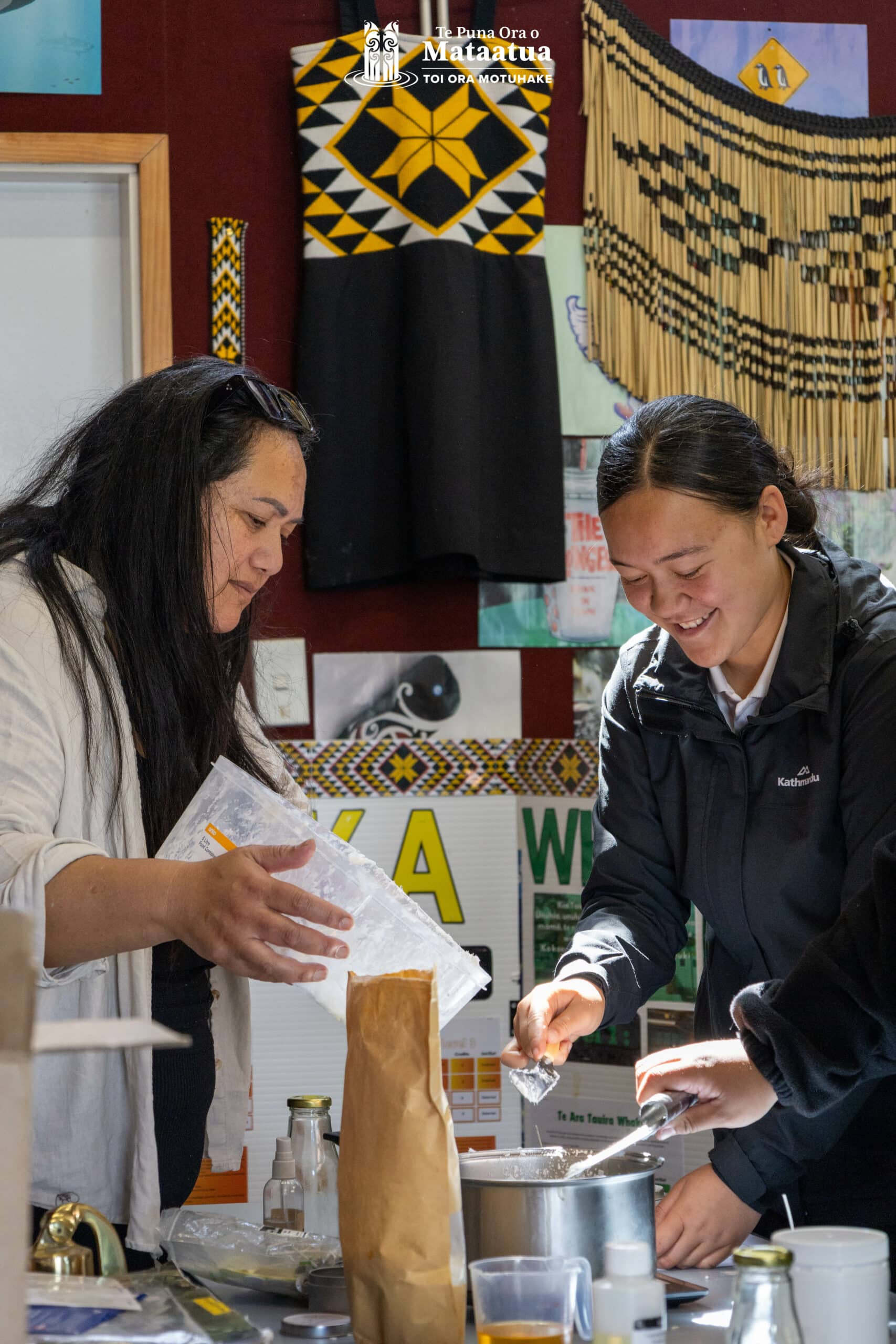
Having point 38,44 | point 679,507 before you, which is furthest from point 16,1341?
point 38,44

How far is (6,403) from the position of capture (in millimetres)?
2777

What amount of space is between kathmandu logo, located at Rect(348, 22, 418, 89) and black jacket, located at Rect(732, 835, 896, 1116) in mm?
2060

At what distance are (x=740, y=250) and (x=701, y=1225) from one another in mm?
2192

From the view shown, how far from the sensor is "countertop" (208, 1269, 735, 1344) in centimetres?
106

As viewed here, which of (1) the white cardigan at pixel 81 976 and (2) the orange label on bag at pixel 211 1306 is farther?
(1) the white cardigan at pixel 81 976

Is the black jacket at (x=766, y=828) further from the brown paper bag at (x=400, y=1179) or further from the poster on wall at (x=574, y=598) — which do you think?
the poster on wall at (x=574, y=598)

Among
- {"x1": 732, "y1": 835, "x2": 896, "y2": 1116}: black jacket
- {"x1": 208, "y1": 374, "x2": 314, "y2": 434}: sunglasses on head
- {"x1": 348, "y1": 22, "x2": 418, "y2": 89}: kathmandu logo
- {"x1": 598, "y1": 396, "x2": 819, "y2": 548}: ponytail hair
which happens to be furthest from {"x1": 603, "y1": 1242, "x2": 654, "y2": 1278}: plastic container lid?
{"x1": 348, "y1": 22, "x2": 418, "y2": 89}: kathmandu logo

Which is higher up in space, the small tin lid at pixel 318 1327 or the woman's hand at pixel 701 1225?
the small tin lid at pixel 318 1327

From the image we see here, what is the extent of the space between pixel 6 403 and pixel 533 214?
43.6 inches

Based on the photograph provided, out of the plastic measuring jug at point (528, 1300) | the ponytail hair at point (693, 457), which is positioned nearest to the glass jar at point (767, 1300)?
the plastic measuring jug at point (528, 1300)

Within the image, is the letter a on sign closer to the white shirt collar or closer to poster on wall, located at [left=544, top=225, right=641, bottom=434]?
poster on wall, located at [left=544, top=225, right=641, bottom=434]

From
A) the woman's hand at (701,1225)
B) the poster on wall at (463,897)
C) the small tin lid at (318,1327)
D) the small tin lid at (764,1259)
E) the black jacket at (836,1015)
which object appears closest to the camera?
the small tin lid at (764,1259)

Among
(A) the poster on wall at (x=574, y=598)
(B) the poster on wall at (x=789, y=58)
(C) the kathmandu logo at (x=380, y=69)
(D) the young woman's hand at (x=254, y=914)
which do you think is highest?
(B) the poster on wall at (x=789, y=58)

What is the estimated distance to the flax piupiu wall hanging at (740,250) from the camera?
2.90 m
